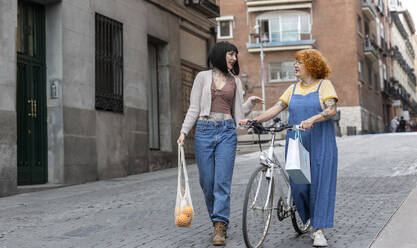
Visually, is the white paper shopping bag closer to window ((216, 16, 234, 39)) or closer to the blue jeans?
the blue jeans

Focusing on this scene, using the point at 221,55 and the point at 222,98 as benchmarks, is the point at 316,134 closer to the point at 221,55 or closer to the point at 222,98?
the point at 222,98

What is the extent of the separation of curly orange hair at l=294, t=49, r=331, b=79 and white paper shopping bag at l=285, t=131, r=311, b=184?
70 cm

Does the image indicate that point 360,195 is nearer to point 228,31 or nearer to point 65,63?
point 65,63

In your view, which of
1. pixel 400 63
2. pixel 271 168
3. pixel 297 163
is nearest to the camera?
pixel 297 163

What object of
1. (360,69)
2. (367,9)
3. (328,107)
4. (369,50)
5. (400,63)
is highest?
(367,9)

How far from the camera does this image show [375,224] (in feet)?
20.4

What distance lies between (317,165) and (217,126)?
3.29 feet

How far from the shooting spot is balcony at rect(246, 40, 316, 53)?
41.2m

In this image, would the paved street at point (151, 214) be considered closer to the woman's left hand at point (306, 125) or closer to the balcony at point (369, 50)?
the woman's left hand at point (306, 125)

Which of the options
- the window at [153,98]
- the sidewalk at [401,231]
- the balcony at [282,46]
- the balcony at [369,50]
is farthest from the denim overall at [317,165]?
the balcony at [369,50]

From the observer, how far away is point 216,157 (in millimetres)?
5637

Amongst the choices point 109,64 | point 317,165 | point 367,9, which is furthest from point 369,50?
point 317,165

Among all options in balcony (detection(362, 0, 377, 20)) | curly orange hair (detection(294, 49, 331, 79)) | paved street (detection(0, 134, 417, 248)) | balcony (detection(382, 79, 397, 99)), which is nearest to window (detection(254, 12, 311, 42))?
balcony (detection(362, 0, 377, 20))

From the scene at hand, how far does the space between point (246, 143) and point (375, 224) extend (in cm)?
2320
